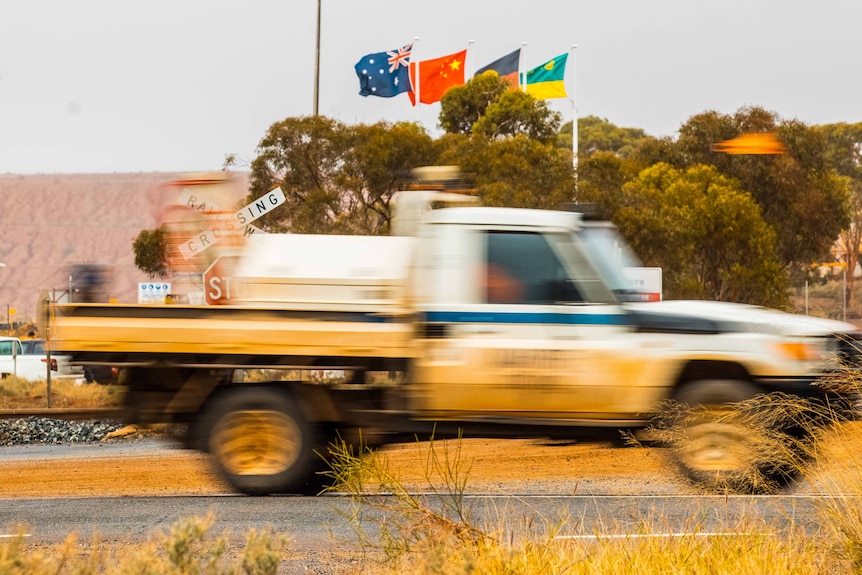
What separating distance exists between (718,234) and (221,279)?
1499 inches

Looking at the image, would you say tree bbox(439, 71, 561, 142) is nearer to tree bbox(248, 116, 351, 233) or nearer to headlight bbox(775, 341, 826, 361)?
tree bbox(248, 116, 351, 233)

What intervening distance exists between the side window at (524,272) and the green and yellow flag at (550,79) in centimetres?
3922

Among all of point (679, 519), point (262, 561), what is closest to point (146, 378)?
point (679, 519)

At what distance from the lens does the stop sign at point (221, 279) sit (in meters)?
9.79

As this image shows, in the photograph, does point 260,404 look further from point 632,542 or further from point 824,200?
point 824,200

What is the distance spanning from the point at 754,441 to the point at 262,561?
12.0ft

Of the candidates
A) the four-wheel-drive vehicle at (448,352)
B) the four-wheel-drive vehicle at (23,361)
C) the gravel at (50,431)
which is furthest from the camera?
the four-wheel-drive vehicle at (23,361)

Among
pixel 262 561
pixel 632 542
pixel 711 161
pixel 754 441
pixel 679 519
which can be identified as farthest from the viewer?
pixel 711 161

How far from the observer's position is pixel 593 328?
9.02 meters

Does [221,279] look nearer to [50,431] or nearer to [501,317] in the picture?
[501,317]

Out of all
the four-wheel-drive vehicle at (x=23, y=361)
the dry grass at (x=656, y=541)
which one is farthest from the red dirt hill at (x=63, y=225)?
the dry grass at (x=656, y=541)

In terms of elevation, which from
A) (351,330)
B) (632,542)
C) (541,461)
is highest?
(351,330)

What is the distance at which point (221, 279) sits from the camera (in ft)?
33.1

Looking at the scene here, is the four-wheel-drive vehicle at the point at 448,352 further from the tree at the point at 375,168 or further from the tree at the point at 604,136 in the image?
the tree at the point at 604,136
